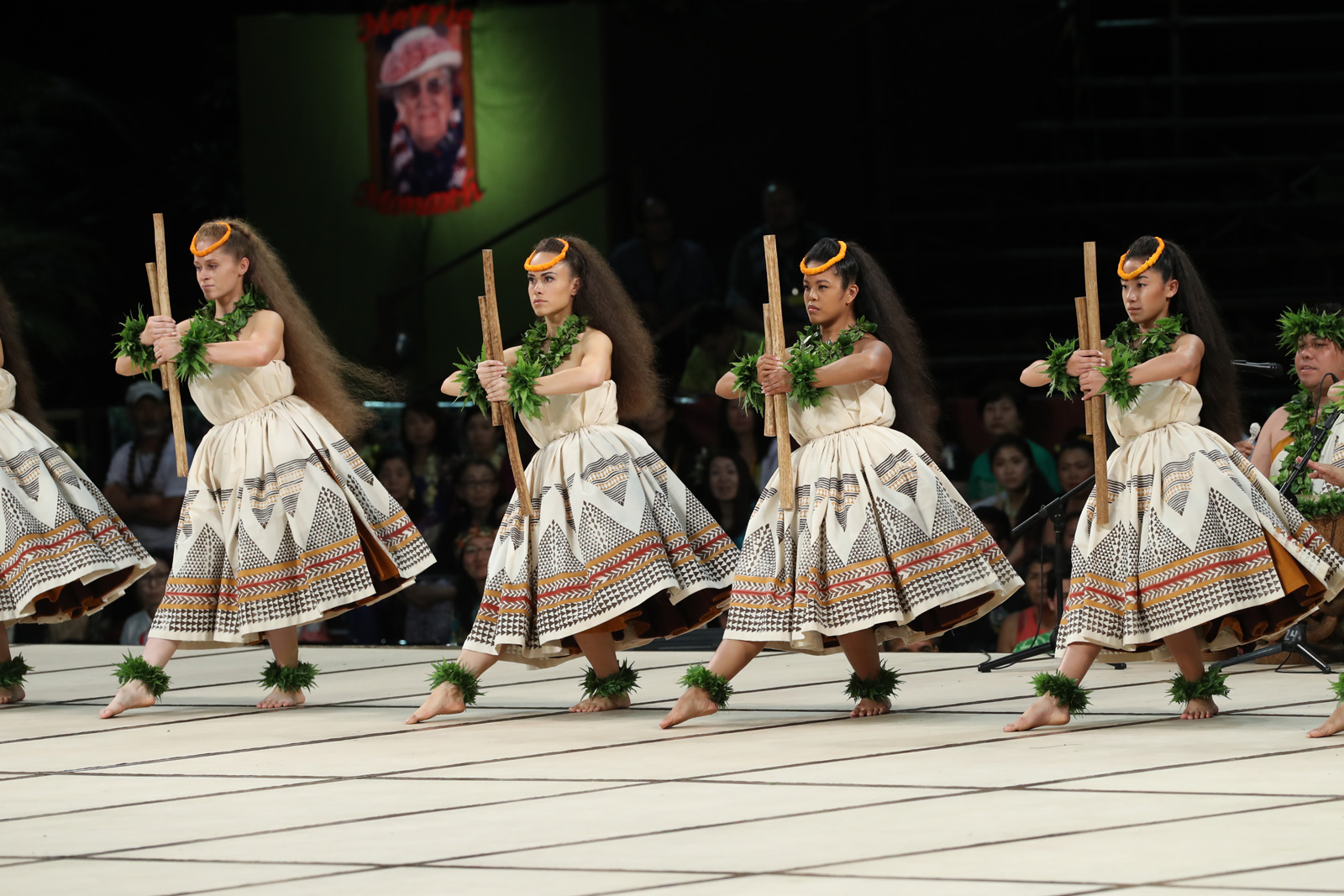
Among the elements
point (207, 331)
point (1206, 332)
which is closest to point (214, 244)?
point (207, 331)

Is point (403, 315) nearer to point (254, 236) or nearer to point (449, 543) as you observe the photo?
point (449, 543)

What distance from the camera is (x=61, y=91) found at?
37.0 feet

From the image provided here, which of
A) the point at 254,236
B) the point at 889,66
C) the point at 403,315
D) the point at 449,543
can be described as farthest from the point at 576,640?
the point at 889,66

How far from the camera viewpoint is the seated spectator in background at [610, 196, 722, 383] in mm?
9719

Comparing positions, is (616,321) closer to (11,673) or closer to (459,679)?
(459,679)

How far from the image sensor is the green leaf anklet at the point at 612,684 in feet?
19.6

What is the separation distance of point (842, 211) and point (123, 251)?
3968 millimetres

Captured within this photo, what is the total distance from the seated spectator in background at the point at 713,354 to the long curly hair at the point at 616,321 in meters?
3.09

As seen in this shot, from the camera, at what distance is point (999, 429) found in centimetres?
822

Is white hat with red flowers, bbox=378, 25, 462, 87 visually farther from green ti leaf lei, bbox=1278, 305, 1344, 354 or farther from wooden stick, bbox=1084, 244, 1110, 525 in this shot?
wooden stick, bbox=1084, 244, 1110, 525

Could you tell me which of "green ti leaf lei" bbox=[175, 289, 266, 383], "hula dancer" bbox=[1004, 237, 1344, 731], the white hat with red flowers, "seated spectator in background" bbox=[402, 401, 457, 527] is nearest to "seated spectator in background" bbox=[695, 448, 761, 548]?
"seated spectator in background" bbox=[402, 401, 457, 527]

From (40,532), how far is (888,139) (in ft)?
18.0

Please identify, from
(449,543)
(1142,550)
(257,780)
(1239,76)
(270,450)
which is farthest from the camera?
(1239,76)

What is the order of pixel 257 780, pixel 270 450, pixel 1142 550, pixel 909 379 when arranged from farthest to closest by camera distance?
1. pixel 270 450
2. pixel 909 379
3. pixel 1142 550
4. pixel 257 780
